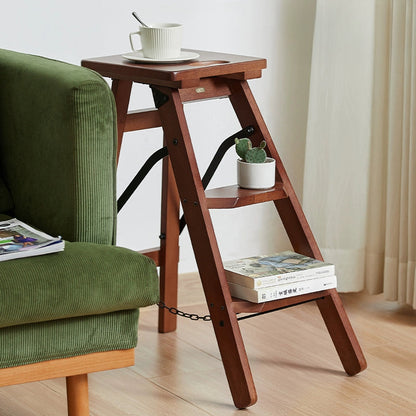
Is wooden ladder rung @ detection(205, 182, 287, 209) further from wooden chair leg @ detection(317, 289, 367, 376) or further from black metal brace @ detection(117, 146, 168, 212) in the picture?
wooden chair leg @ detection(317, 289, 367, 376)

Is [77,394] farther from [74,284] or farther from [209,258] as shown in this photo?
[209,258]

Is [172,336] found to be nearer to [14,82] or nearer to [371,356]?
[371,356]

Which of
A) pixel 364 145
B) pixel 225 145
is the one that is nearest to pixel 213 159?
pixel 225 145

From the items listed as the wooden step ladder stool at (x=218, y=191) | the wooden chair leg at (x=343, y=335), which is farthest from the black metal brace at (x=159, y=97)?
the wooden chair leg at (x=343, y=335)

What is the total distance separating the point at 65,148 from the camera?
160 cm

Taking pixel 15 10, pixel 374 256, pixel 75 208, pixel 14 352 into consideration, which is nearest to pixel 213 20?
pixel 15 10

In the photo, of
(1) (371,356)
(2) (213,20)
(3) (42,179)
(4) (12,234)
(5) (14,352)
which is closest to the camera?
(5) (14,352)

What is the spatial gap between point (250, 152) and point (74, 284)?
2.07ft

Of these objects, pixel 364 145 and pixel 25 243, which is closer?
pixel 25 243

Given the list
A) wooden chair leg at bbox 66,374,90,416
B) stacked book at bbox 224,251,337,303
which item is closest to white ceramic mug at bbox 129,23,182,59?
stacked book at bbox 224,251,337,303

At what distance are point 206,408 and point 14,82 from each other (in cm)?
79

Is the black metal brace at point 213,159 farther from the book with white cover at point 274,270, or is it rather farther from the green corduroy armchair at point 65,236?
the green corduroy armchair at point 65,236

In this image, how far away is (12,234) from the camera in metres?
1.57

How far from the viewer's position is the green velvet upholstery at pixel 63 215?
1425 mm
